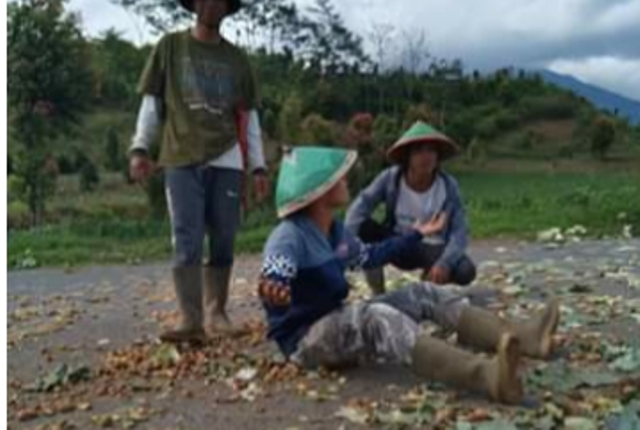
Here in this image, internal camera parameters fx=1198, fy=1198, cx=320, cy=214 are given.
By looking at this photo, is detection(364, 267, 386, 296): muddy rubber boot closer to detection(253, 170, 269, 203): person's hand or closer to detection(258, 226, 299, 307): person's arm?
detection(253, 170, 269, 203): person's hand

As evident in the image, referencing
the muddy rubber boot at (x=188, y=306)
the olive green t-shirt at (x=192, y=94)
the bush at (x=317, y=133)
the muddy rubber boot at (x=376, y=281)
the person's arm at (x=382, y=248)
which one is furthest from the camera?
the bush at (x=317, y=133)

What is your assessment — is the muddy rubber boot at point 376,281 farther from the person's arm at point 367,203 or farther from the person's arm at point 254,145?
the person's arm at point 254,145

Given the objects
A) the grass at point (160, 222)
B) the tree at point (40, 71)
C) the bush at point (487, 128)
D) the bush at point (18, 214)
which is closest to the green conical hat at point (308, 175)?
the grass at point (160, 222)

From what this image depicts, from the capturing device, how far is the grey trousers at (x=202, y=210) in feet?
16.7

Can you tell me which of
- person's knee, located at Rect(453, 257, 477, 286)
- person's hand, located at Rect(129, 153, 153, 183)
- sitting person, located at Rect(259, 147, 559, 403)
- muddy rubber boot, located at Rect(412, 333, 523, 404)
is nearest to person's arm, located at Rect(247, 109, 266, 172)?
person's hand, located at Rect(129, 153, 153, 183)

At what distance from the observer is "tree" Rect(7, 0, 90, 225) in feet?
58.7

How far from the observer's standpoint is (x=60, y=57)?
18.6 metres

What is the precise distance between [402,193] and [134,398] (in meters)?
1.89

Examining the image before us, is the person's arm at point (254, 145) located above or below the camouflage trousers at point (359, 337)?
above

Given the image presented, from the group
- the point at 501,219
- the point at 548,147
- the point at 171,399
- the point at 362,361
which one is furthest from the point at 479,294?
the point at 548,147

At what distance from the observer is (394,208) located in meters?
5.61

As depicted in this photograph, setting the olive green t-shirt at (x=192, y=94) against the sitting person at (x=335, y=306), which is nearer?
the sitting person at (x=335, y=306)

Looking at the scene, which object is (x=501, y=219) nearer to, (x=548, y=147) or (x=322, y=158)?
(x=322, y=158)

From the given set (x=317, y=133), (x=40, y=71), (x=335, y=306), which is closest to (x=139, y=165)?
(x=335, y=306)
